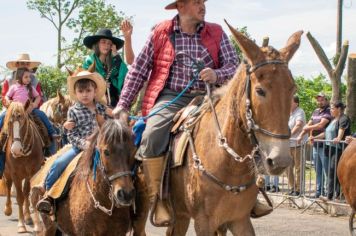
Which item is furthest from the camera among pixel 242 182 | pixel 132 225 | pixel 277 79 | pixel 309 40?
pixel 309 40

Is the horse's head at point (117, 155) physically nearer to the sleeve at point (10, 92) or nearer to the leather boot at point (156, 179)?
the leather boot at point (156, 179)

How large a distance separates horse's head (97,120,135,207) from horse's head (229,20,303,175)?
135 cm

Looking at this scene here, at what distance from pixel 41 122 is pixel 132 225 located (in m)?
5.76

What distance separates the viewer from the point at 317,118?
14.1 metres

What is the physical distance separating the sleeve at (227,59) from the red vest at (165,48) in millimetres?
42

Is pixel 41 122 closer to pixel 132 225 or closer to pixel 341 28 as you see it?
pixel 132 225

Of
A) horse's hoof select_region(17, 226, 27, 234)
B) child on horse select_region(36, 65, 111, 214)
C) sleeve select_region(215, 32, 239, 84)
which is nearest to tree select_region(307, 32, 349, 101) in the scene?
horse's hoof select_region(17, 226, 27, 234)

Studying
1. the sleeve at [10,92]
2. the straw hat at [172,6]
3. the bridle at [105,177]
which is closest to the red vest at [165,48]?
the straw hat at [172,6]

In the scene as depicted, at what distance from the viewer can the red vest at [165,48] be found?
6.58 m

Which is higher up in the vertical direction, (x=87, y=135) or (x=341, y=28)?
(x=341, y=28)

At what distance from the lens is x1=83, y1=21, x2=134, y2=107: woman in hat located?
8.56 m

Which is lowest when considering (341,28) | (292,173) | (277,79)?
(292,173)

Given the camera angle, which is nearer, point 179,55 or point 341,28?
point 179,55

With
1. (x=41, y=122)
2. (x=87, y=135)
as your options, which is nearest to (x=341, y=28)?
(x=41, y=122)
